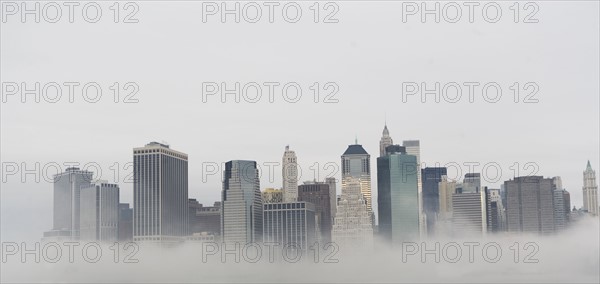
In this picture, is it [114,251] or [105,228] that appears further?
[114,251]

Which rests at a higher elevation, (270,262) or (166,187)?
(166,187)

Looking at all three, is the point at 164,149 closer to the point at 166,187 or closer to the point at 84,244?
the point at 166,187

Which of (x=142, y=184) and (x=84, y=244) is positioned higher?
(x=142, y=184)

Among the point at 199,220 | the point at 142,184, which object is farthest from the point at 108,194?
the point at 199,220

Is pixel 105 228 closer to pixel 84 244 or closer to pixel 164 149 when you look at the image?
A: pixel 84 244

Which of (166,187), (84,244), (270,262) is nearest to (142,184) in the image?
(166,187)

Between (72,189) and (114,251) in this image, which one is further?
(114,251)
